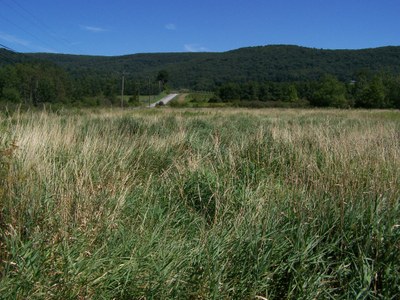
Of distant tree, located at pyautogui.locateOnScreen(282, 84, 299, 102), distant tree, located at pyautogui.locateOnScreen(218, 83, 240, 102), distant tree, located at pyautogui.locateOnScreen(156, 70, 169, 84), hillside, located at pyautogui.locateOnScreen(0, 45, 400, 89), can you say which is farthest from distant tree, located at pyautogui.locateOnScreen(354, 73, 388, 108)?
distant tree, located at pyautogui.locateOnScreen(156, 70, 169, 84)

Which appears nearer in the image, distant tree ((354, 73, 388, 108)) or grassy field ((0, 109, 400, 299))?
grassy field ((0, 109, 400, 299))

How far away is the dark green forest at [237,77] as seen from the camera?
61844mm

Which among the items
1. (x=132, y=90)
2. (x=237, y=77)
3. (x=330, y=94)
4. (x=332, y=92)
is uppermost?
(x=237, y=77)

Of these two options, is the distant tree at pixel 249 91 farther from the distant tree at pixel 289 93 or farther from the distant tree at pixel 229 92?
the distant tree at pixel 289 93

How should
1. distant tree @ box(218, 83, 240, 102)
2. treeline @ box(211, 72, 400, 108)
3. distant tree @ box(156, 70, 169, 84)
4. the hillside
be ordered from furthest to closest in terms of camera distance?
the hillside < distant tree @ box(156, 70, 169, 84) < distant tree @ box(218, 83, 240, 102) < treeline @ box(211, 72, 400, 108)

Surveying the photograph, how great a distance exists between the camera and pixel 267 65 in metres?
181

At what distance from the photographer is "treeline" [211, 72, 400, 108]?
9262 centimetres

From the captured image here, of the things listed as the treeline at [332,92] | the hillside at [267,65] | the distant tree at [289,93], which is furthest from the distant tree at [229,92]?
the hillside at [267,65]

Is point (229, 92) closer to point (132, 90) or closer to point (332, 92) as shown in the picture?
point (132, 90)

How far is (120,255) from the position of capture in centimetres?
292

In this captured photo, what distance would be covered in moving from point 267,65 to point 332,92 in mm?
81782

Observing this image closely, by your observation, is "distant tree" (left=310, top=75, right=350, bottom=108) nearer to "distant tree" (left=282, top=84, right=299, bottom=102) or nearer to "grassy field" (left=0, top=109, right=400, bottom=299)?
"distant tree" (left=282, top=84, right=299, bottom=102)

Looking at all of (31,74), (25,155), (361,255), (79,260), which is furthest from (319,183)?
(31,74)

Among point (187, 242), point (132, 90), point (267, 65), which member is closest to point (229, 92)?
point (132, 90)
